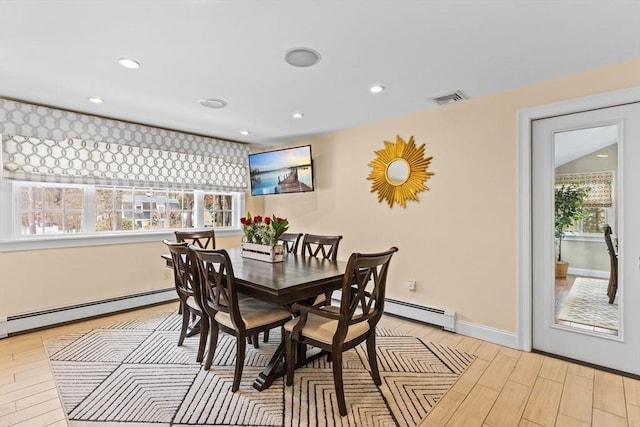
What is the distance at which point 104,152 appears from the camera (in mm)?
3572

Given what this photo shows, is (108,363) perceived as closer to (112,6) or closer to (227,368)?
(227,368)

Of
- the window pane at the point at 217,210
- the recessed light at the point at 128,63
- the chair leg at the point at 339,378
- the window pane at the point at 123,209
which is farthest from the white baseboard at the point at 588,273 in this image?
the window pane at the point at 123,209

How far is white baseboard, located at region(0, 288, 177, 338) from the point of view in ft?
10.0

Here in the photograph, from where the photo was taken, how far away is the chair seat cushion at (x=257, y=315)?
2.18 m

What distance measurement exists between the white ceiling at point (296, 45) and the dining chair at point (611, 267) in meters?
1.29

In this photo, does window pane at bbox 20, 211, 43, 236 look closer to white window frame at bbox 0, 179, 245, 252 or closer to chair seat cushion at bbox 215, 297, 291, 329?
white window frame at bbox 0, 179, 245, 252

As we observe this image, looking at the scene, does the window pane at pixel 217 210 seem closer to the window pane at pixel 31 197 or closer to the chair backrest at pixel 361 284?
the window pane at pixel 31 197

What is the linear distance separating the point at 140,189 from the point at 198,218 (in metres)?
0.86

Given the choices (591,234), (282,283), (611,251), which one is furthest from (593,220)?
(282,283)

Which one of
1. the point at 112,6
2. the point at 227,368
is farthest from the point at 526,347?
the point at 112,6

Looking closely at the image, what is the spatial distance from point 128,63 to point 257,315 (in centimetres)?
205

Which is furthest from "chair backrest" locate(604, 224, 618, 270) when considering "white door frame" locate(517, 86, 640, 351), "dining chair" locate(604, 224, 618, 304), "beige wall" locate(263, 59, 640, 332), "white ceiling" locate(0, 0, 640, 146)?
"white ceiling" locate(0, 0, 640, 146)

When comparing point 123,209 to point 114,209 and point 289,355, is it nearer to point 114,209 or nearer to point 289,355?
point 114,209

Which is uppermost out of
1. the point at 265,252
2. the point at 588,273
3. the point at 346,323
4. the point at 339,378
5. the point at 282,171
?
the point at 282,171
